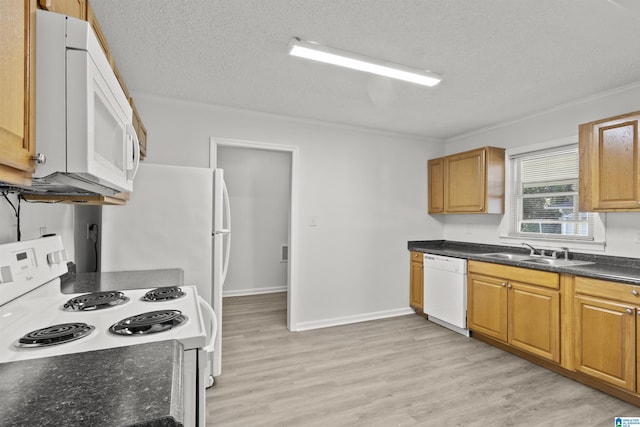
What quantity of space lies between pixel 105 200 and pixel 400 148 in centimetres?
349

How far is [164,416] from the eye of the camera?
0.60 meters

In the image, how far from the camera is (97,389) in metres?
0.70

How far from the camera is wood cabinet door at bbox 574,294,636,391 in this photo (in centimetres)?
211

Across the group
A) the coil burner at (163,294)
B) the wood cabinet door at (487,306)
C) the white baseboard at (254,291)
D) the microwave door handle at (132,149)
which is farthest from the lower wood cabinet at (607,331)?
the white baseboard at (254,291)

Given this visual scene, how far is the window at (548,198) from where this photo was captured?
309 cm

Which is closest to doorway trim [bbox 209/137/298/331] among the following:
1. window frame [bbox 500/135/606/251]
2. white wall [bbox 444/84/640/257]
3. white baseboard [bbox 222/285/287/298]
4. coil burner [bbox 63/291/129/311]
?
white baseboard [bbox 222/285/287/298]

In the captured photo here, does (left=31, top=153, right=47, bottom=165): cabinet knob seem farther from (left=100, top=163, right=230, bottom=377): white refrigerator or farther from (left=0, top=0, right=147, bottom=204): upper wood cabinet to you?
(left=100, top=163, right=230, bottom=377): white refrigerator

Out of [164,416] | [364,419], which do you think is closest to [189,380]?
[164,416]

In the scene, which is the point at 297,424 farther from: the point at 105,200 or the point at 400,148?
the point at 400,148

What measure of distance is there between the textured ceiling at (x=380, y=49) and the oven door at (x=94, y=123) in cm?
100

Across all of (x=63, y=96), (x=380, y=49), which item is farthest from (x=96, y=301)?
(x=380, y=49)

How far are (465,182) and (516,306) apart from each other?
1501 mm

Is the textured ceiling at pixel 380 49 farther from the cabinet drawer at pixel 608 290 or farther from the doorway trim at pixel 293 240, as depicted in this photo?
Answer: the cabinet drawer at pixel 608 290

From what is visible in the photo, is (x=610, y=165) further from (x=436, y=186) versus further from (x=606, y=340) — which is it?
(x=436, y=186)
